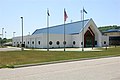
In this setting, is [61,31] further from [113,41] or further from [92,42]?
[113,41]

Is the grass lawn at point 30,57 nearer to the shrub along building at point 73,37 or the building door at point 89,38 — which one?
the shrub along building at point 73,37

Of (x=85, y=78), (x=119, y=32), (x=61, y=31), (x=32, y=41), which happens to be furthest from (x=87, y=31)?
(x=85, y=78)

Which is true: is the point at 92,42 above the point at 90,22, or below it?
below

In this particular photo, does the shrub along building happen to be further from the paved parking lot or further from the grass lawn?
the paved parking lot

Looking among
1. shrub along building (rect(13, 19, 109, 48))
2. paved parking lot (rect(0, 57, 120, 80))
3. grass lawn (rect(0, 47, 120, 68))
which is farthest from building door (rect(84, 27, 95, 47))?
paved parking lot (rect(0, 57, 120, 80))

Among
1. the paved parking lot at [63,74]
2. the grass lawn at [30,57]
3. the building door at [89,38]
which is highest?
the building door at [89,38]

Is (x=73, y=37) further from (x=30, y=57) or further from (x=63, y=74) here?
(x=63, y=74)

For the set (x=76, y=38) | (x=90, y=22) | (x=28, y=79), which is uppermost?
(x=90, y=22)

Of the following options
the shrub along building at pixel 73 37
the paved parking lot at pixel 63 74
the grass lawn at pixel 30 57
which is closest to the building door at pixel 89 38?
the shrub along building at pixel 73 37

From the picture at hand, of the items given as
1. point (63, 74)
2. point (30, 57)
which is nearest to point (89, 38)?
point (30, 57)

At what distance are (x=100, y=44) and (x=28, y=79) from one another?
214 ft

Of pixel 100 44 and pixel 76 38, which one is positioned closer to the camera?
pixel 76 38

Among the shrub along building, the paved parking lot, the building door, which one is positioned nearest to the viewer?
the paved parking lot

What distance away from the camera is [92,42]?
73250mm
